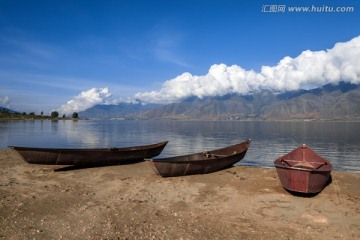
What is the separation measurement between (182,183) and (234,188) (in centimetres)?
322

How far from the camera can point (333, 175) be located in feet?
67.6

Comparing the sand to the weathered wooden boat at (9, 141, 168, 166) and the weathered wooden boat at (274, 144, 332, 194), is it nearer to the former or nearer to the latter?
the weathered wooden boat at (274, 144, 332, 194)

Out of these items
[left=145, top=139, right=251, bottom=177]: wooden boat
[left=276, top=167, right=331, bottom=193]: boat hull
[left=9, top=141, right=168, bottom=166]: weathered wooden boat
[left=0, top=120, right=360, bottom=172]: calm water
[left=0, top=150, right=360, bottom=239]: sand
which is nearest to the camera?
[left=0, top=150, right=360, bottom=239]: sand

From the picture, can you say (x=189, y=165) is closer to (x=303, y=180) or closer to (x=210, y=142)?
(x=303, y=180)

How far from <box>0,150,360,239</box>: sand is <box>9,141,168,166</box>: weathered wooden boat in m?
1.14

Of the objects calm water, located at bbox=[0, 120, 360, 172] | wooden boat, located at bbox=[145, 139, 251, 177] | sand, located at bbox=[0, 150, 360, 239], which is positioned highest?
wooden boat, located at bbox=[145, 139, 251, 177]

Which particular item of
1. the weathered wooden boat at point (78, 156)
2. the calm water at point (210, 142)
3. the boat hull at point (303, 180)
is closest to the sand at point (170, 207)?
the boat hull at point (303, 180)

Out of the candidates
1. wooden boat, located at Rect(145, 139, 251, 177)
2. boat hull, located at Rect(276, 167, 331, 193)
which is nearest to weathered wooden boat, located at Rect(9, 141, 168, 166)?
wooden boat, located at Rect(145, 139, 251, 177)

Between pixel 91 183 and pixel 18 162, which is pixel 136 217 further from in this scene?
pixel 18 162

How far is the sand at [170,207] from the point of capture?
35.9 ft

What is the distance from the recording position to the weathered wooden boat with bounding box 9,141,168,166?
21.2 m

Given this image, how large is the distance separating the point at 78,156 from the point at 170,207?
11.4m

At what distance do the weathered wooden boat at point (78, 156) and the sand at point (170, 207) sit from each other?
1.14 meters

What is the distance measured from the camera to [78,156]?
22.6 m
